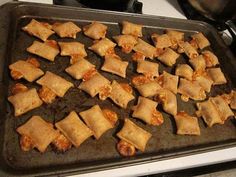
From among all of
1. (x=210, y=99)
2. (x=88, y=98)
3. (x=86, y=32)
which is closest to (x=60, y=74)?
(x=88, y=98)

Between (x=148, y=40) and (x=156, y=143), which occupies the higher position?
(x=148, y=40)

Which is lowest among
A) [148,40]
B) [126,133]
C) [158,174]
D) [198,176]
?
[198,176]

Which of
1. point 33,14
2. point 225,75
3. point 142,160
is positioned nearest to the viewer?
point 142,160

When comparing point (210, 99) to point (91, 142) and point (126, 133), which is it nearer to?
point (126, 133)

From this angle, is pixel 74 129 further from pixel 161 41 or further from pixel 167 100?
pixel 161 41

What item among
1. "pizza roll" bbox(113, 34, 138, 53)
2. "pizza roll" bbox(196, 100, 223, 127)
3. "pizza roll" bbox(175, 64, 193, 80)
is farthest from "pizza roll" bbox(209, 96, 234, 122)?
"pizza roll" bbox(113, 34, 138, 53)

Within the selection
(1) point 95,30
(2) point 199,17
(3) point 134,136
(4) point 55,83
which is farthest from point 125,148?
(2) point 199,17

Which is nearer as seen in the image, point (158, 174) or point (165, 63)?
point (158, 174)

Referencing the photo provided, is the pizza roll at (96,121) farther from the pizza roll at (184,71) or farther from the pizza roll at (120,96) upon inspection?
the pizza roll at (184,71)

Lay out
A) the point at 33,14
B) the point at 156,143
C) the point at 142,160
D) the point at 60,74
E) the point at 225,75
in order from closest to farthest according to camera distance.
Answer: the point at 142,160 → the point at 156,143 → the point at 60,74 → the point at 33,14 → the point at 225,75
